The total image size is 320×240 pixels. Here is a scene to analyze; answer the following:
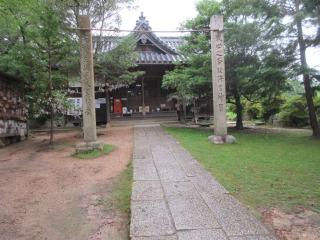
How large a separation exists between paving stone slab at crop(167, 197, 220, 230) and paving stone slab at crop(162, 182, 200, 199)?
19 centimetres

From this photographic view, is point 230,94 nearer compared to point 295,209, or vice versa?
point 295,209

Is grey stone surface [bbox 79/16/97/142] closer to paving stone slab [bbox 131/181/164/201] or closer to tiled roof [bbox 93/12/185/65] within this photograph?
paving stone slab [bbox 131/181/164/201]

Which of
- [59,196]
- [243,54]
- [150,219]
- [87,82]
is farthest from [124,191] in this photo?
[243,54]

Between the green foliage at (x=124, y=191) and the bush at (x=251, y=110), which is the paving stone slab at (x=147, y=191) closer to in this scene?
the green foliage at (x=124, y=191)

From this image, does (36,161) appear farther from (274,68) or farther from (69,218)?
(274,68)

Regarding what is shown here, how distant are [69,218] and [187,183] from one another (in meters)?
2.39

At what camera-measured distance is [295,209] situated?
16.9 feet

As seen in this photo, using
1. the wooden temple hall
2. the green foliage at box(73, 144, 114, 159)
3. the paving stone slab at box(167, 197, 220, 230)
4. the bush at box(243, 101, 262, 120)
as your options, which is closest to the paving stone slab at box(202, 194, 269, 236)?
the paving stone slab at box(167, 197, 220, 230)

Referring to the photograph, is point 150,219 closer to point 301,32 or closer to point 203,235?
point 203,235

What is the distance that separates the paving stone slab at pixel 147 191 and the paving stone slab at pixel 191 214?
35cm

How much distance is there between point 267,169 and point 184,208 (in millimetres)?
3295

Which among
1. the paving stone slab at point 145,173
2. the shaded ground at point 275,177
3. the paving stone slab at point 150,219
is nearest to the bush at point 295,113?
the shaded ground at point 275,177

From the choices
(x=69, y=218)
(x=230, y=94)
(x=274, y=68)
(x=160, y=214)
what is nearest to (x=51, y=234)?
(x=69, y=218)

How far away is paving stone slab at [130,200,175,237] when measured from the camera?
14.3 ft
